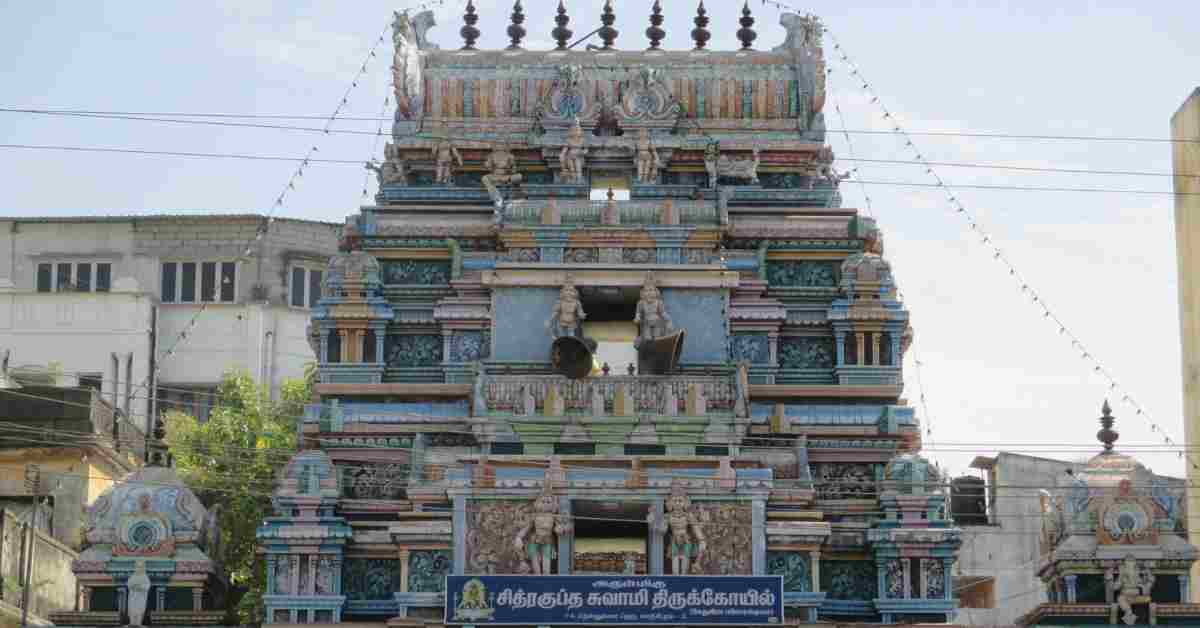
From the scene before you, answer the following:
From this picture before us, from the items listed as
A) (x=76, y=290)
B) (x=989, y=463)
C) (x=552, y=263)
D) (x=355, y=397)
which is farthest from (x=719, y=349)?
(x=76, y=290)

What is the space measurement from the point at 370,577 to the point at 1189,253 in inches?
1085

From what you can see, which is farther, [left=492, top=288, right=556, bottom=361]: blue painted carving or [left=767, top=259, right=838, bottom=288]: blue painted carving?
[left=767, top=259, right=838, bottom=288]: blue painted carving

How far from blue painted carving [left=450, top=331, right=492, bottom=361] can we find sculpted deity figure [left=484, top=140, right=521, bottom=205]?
443 cm

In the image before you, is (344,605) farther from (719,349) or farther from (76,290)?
(76,290)

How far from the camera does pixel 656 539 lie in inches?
1955

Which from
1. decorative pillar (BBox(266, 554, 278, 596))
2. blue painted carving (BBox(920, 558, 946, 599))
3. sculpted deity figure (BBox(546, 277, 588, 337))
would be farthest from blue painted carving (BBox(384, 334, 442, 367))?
blue painted carving (BBox(920, 558, 946, 599))

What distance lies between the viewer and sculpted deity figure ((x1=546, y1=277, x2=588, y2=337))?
2117 inches

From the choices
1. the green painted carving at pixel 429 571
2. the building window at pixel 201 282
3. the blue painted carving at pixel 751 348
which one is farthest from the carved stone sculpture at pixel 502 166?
the building window at pixel 201 282

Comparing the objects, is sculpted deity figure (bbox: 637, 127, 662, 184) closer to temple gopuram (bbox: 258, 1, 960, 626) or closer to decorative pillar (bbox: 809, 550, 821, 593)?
temple gopuram (bbox: 258, 1, 960, 626)

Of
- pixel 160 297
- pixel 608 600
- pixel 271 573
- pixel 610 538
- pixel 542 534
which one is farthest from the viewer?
pixel 160 297

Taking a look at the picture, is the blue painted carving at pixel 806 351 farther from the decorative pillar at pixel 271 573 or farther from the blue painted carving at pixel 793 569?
the decorative pillar at pixel 271 573

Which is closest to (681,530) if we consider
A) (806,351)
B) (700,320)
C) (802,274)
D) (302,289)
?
(700,320)

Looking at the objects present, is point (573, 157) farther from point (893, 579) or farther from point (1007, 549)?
point (1007, 549)

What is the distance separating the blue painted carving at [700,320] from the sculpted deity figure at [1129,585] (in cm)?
875
